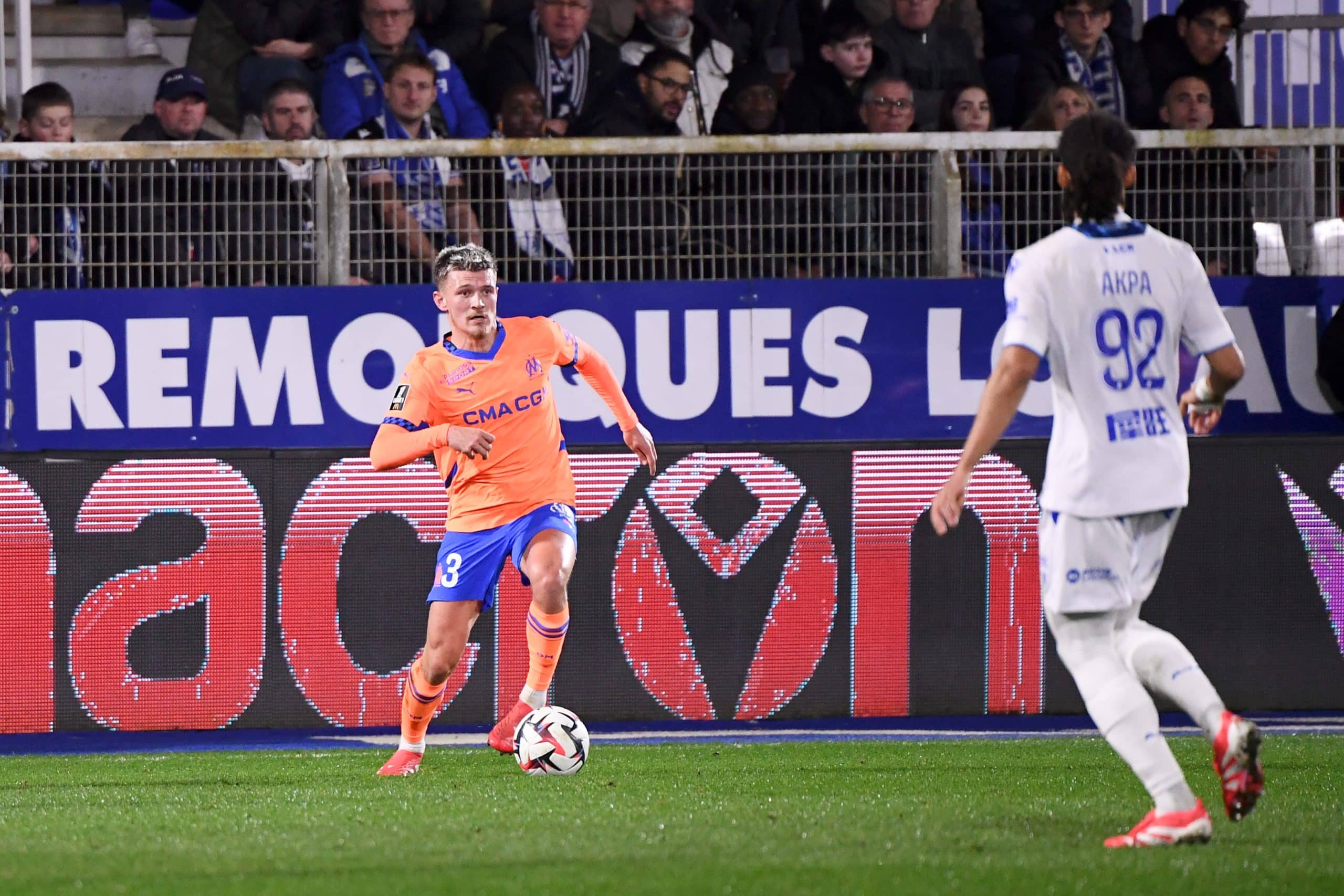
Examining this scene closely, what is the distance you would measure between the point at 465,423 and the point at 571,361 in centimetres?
63

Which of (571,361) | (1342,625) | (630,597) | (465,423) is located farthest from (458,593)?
(1342,625)

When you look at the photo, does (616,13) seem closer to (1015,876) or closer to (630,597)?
(630,597)

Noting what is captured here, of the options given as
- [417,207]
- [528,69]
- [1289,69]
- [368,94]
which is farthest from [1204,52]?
[368,94]

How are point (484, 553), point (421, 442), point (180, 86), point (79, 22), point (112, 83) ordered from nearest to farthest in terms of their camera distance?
point (421, 442) → point (484, 553) → point (180, 86) → point (112, 83) → point (79, 22)

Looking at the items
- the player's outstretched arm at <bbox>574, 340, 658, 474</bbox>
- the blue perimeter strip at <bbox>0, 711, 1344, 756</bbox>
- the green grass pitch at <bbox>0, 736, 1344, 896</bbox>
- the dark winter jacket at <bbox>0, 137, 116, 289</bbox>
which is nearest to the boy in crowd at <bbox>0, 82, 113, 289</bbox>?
the dark winter jacket at <bbox>0, 137, 116, 289</bbox>

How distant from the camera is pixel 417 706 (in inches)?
289

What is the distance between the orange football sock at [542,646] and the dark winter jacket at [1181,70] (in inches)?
225

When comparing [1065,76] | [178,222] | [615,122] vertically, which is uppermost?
[1065,76]

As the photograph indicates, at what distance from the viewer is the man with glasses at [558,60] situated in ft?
35.3

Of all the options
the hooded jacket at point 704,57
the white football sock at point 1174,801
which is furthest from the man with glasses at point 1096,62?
the white football sock at point 1174,801

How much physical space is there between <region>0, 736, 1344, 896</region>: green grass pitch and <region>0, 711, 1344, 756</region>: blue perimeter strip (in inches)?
47.5

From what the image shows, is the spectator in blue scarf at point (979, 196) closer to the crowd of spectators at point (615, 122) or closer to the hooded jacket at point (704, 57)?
the crowd of spectators at point (615, 122)

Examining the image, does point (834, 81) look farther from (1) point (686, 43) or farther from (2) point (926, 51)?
(1) point (686, 43)

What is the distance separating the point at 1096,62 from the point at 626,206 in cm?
329
